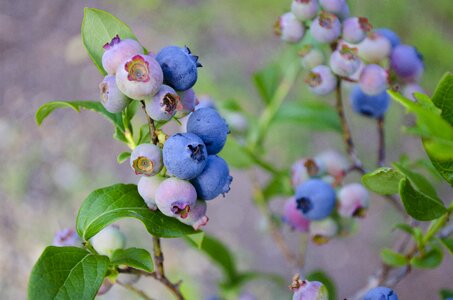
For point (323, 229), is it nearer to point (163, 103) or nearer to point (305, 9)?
point (305, 9)

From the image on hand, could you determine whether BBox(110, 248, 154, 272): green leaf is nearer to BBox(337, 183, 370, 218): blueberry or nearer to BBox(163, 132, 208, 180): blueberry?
BBox(163, 132, 208, 180): blueberry

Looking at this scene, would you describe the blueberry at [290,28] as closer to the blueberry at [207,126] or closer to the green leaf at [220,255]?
the blueberry at [207,126]

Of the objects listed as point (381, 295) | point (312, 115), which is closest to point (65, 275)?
point (381, 295)

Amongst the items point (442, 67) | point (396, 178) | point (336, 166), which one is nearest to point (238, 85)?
point (442, 67)

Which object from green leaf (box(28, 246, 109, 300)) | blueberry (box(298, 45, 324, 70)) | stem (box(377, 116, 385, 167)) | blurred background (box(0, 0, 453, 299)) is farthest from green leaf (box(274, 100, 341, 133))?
blurred background (box(0, 0, 453, 299))

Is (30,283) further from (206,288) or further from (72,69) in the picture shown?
(72,69)

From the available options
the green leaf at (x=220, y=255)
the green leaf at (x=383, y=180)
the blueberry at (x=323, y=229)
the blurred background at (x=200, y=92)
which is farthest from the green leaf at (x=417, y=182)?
the blurred background at (x=200, y=92)
